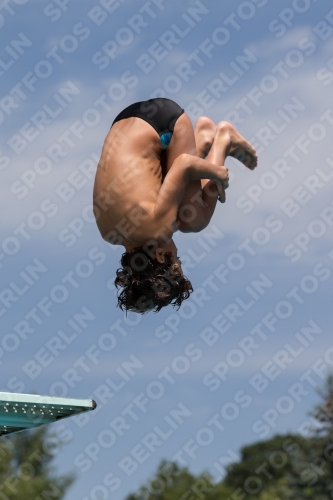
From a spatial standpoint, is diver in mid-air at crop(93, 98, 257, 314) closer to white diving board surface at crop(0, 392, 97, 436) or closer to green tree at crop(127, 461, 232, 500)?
white diving board surface at crop(0, 392, 97, 436)

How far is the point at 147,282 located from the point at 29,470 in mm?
22984

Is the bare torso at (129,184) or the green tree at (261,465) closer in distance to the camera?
the bare torso at (129,184)

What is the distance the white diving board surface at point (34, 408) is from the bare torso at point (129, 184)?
1666mm

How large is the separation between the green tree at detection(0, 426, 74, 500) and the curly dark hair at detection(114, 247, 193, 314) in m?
19.7

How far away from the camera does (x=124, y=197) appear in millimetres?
8953

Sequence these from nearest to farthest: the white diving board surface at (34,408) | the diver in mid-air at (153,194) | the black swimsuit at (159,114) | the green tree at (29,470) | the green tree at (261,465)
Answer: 1. the diver in mid-air at (153,194)
2. the black swimsuit at (159,114)
3. the white diving board surface at (34,408)
4. the green tree at (29,470)
5. the green tree at (261,465)

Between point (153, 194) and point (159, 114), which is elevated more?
point (159, 114)

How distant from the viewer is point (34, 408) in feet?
32.2

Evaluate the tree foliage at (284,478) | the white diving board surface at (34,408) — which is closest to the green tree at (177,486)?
the tree foliage at (284,478)

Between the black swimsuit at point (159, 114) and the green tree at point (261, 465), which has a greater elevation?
the black swimsuit at point (159, 114)

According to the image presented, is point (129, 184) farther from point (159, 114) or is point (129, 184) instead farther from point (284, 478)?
point (284, 478)

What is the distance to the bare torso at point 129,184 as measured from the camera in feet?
29.3

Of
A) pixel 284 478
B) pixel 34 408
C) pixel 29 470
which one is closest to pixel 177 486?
pixel 284 478

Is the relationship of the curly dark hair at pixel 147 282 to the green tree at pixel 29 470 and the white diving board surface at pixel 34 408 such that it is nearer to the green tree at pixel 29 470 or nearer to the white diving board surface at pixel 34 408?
the white diving board surface at pixel 34 408
